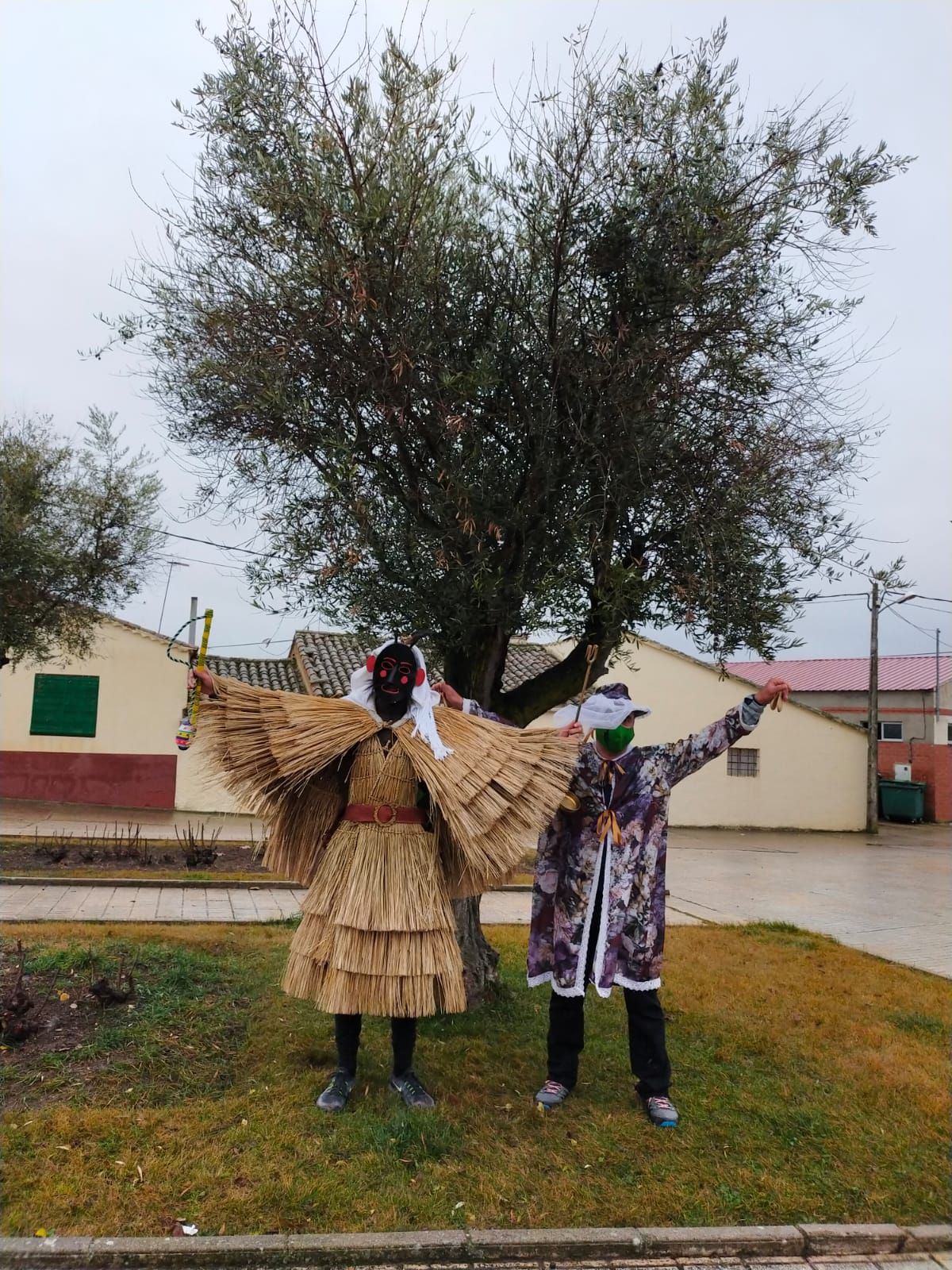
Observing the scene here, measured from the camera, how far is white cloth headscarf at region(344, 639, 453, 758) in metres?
4.20

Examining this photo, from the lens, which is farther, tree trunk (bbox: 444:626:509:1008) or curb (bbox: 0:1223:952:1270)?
tree trunk (bbox: 444:626:509:1008)

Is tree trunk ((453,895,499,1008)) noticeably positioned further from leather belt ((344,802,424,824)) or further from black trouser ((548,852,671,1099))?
leather belt ((344,802,424,824))

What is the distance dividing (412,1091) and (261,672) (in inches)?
729

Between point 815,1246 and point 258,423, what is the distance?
15.4ft

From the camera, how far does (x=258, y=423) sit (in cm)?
529

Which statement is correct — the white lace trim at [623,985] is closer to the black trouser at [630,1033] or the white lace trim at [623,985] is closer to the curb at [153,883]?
the black trouser at [630,1033]

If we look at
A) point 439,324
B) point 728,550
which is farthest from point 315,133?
point 728,550

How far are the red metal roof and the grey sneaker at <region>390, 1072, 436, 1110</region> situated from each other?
26.8 metres

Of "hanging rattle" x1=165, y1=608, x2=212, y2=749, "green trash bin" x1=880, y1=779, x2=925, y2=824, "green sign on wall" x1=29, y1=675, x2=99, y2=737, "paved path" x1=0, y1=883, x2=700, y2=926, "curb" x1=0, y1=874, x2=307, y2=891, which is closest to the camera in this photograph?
"hanging rattle" x1=165, y1=608, x2=212, y2=749

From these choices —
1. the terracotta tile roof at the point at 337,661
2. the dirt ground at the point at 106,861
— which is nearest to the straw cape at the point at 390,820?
the dirt ground at the point at 106,861

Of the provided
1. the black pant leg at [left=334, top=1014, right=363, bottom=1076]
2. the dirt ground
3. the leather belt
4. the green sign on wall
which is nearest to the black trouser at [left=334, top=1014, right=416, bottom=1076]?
the black pant leg at [left=334, top=1014, right=363, bottom=1076]

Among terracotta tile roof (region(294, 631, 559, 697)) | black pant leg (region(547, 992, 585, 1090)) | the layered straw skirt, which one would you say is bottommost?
black pant leg (region(547, 992, 585, 1090))

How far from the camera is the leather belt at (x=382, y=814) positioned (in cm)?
423

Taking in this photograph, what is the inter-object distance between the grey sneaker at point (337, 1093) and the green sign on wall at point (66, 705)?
16411 millimetres
